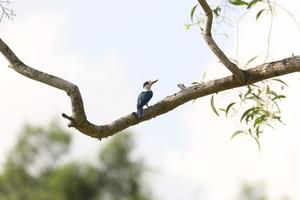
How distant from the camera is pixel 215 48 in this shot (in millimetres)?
5582

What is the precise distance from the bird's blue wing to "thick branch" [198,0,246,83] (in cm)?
68

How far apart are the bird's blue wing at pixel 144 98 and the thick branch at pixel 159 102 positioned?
36 cm

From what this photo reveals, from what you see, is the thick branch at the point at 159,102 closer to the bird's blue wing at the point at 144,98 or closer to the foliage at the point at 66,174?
the bird's blue wing at the point at 144,98

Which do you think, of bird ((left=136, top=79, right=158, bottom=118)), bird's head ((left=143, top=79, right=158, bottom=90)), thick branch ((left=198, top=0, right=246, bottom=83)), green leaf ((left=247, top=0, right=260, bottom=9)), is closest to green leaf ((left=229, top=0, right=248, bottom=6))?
green leaf ((left=247, top=0, right=260, bottom=9))

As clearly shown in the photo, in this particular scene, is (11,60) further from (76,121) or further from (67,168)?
(67,168)

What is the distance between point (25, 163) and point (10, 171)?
76cm

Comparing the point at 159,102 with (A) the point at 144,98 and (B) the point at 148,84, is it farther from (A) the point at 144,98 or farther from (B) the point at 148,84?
(B) the point at 148,84

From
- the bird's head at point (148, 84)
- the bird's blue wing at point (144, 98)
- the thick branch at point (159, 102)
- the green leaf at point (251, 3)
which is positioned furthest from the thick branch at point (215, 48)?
the bird's head at point (148, 84)

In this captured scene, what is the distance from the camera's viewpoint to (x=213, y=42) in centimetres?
560

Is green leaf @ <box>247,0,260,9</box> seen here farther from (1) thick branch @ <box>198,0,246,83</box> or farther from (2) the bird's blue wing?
(2) the bird's blue wing

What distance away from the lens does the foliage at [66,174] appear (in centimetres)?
4966

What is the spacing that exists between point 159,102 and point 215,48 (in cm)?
45

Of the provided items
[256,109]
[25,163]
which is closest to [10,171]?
[25,163]

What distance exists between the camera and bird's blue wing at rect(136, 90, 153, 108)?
6232 millimetres
